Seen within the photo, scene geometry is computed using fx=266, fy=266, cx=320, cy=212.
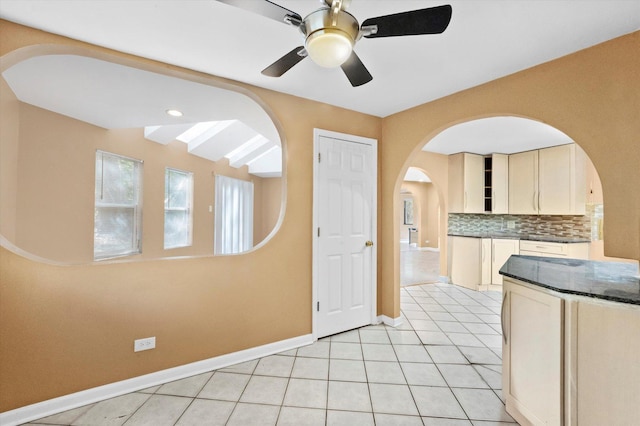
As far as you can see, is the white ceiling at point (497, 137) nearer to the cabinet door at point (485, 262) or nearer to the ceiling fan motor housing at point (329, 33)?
the cabinet door at point (485, 262)

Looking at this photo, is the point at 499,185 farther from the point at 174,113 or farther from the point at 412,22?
the point at 174,113

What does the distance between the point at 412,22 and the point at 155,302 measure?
240 centimetres

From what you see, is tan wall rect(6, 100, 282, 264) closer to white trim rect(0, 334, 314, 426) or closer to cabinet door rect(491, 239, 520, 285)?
white trim rect(0, 334, 314, 426)

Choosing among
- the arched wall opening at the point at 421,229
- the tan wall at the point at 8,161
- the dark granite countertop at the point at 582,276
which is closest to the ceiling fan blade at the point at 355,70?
the dark granite countertop at the point at 582,276

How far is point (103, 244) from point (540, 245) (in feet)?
20.7

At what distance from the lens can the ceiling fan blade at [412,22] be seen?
109 cm

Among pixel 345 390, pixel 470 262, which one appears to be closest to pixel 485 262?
pixel 470 262

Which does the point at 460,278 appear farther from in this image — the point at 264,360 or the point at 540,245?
the point at 264,360

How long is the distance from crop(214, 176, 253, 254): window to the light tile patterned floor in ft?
12.8

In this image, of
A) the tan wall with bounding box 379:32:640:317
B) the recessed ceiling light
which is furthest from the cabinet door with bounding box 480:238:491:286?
the recessed ceiling light

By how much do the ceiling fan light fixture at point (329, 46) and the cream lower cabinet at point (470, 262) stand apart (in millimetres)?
4385

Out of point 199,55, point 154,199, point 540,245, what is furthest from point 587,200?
point 154,199

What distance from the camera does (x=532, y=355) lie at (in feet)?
4.91

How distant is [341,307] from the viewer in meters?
2.89
